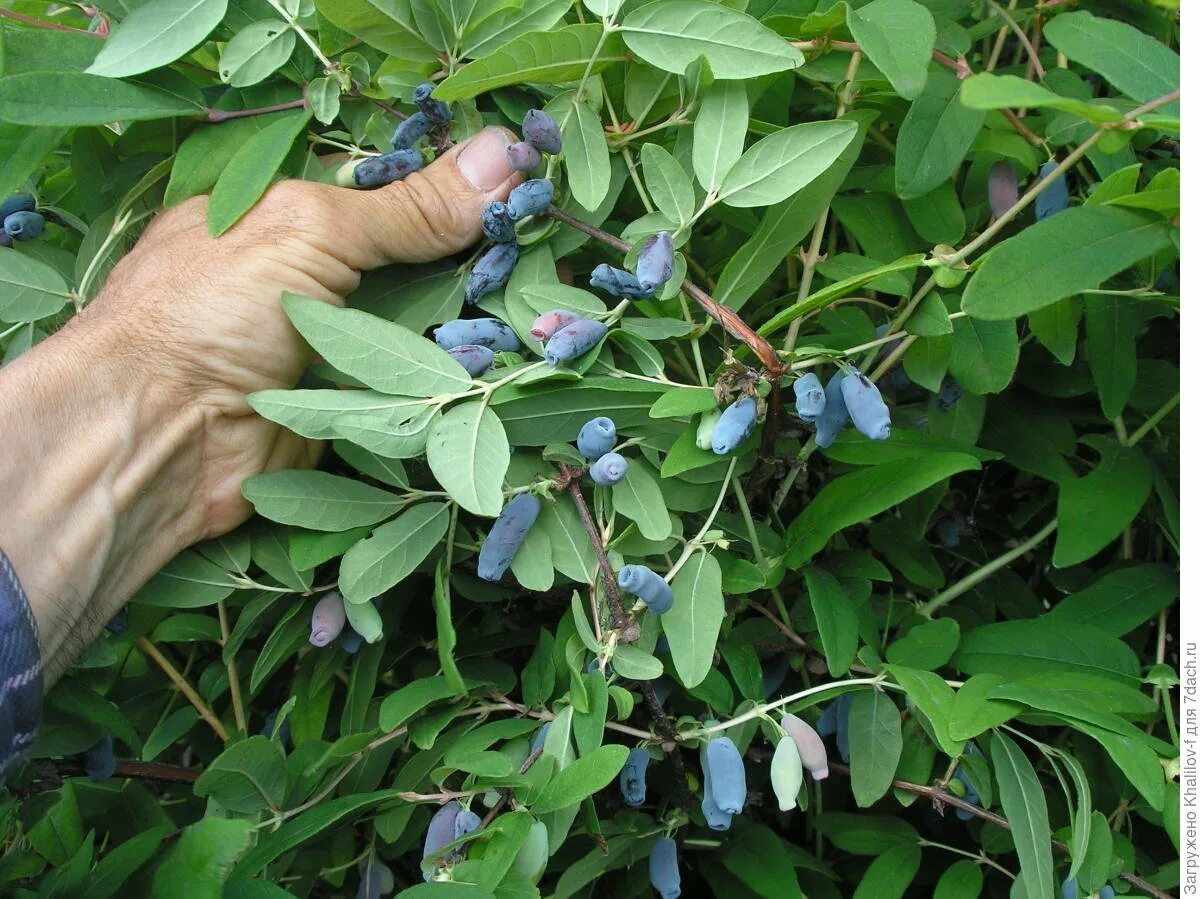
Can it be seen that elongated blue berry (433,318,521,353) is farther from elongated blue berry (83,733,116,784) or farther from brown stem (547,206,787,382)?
elongated blue berry (83,733,116,784)

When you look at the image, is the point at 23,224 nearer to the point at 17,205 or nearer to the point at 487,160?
the point at 17,205

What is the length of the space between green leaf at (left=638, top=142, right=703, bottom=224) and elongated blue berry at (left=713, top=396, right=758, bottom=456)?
169mm

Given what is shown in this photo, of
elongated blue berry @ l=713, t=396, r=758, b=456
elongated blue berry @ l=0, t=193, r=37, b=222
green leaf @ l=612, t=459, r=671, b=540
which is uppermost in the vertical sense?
elongated blue berry @ l=0, t=193, r=37, b=222

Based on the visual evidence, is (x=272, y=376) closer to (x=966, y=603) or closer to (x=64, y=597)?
(x=64, y=597)

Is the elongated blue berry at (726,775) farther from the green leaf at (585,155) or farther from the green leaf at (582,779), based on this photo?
the green leaf at (585,155)

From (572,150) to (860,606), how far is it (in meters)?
0.47

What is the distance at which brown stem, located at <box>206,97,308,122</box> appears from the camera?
930mm

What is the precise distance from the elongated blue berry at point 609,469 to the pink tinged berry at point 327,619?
29 cm

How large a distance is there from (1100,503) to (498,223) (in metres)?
0.59

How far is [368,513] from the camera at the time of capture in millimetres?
898

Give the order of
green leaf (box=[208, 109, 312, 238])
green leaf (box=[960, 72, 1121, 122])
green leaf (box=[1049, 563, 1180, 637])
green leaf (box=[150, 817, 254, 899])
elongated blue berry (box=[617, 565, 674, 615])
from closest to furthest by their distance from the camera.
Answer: green leaf (box=[960, 72, 1121, 122])
green leaf (box=[150, 817, 254, 899])
elongated blue berry (box=[617, 565, 674, 615])
green leaf (box=[208, 109, 312, 238])
green leaf (box=[1049, 563, 1180, 637])

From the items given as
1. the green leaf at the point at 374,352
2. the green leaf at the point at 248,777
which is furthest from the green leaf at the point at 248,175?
the green leaf at the point at 248,777

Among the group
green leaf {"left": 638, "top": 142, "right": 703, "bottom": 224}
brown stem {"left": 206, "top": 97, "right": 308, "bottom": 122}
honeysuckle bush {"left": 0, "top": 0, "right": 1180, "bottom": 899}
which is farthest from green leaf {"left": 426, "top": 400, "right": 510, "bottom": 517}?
brown stem {"left": 206, "top": 97, "right": 308, "bottom": 122}

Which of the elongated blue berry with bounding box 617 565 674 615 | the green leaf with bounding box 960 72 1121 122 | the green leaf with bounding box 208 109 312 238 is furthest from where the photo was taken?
the green leaf with bounding box 208 109 312 238
